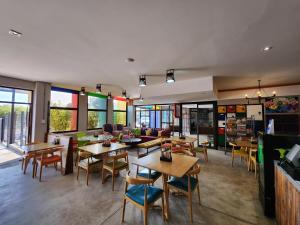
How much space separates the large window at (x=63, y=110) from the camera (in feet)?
18.6

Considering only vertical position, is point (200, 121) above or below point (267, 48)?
below

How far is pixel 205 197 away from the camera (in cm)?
256

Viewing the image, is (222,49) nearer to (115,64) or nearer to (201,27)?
(201,27)

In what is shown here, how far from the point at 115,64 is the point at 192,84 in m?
2.45

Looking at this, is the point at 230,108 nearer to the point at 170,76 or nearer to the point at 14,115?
the point at 170,76

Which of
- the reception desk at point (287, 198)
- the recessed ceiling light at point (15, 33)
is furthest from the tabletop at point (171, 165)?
the recessed ceiling light at point (15, 33)

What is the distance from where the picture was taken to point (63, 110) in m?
6.00

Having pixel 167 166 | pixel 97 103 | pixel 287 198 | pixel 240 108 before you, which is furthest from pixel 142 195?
pixel 97 103

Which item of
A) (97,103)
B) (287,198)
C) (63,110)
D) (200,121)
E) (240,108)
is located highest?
(97,103)

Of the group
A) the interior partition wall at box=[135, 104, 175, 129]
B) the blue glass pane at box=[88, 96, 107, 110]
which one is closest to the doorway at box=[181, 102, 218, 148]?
the interior partition wall at box=[135, 104, 175, 129]

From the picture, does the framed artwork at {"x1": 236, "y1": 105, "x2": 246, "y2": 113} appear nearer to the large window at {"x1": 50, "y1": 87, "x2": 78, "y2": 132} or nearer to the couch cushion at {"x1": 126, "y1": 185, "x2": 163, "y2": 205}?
the couch cushion at {"x1": 126, "y1": 185, "x2": 163, "y2": 205}

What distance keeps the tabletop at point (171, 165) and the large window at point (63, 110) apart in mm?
5004

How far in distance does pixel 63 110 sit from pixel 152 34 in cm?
552

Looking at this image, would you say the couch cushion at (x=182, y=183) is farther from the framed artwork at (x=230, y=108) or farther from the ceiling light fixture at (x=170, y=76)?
the framed artwork at (x=230, y=108)
